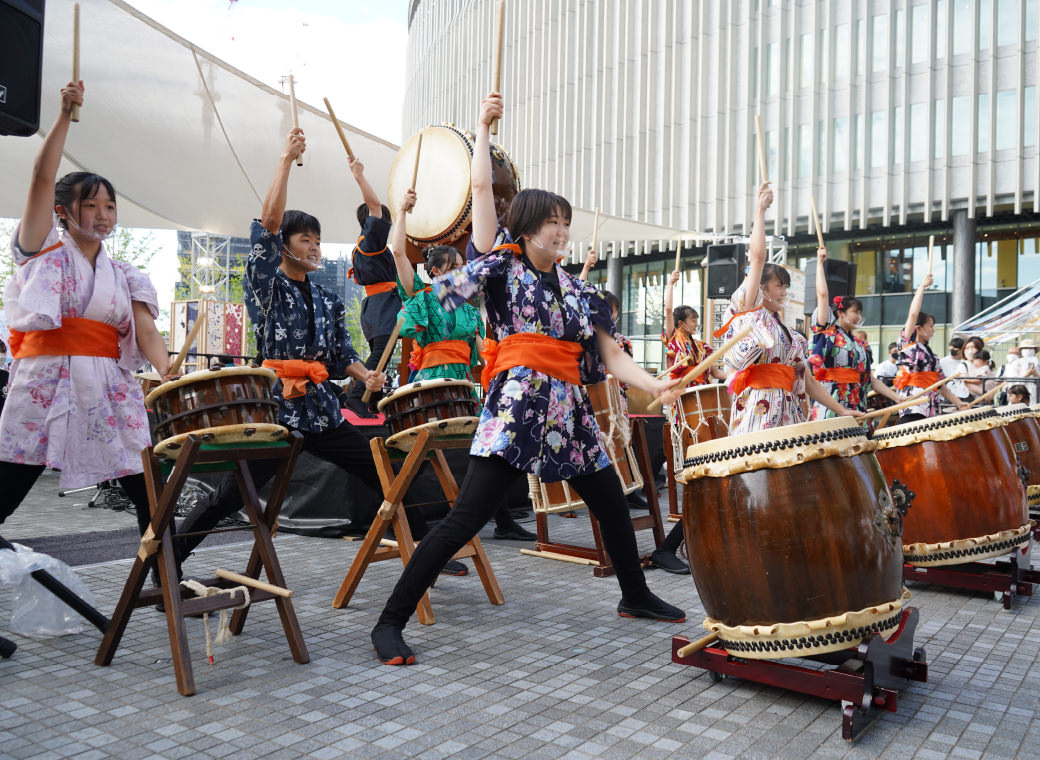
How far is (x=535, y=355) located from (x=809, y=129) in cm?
2206

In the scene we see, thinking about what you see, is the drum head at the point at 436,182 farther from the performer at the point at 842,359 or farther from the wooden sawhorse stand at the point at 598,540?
the performer at the point at 842,359

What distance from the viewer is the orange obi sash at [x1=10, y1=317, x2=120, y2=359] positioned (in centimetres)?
306

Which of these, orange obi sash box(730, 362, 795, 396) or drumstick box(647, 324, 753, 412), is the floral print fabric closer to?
drumstick box(647, 324, 753, 412)

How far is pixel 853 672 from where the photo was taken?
8.15 ft

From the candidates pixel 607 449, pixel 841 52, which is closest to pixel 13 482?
pixel 607 449

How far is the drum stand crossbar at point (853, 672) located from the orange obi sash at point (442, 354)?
8.27 feet

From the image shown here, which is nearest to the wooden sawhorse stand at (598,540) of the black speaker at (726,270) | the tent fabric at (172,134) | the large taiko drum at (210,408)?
the large taiko drum at (210,408)

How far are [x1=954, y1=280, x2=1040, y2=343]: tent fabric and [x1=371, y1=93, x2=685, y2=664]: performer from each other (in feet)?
51.3

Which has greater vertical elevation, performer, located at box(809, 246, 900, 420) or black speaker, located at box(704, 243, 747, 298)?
black speaker, located at box(704, 243, 747, 298)

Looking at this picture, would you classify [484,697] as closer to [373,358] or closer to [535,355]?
[535,355]

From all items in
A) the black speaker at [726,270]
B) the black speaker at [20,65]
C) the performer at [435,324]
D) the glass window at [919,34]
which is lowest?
the performer at [435,324]

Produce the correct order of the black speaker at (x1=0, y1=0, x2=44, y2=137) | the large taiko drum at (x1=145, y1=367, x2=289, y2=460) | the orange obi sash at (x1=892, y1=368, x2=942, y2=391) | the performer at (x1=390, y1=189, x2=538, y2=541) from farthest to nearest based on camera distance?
the orange obi sash at (x1=892, y1=368, x2=942, y2=391), the performer at (x1=390, y1=189, x2=538, y2=541), the large taiko drum at (x1=145, y1=367, x2=289, y2=460), the black speaker at (x1=0, y1=0, x2=44, y2=137)

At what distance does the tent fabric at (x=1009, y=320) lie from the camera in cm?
1668

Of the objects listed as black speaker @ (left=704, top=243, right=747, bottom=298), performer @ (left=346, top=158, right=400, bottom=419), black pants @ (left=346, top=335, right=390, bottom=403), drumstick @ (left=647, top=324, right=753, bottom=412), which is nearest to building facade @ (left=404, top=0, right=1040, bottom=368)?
black speaker @ (left=704, top=243, right=747, bottom=298)
